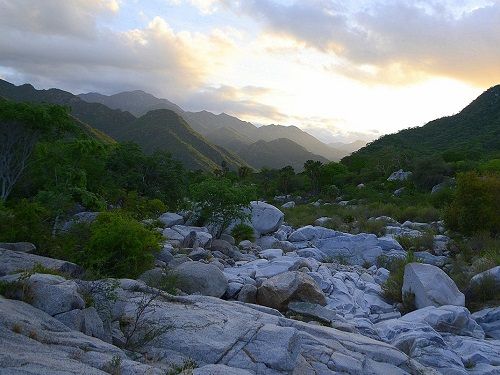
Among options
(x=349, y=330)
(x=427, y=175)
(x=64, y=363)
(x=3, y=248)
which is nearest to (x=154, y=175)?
(x=3, y=248)

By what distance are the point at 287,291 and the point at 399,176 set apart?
3820cm

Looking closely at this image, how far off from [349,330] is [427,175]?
114ft

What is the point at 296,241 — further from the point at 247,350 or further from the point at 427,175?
the point at 427,175

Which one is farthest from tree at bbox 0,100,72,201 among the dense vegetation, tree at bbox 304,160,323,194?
tree at bbox 304,160,323,194

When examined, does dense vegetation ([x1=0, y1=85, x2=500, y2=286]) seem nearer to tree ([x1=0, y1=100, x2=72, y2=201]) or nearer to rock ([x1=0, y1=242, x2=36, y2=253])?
tree ([x1=0, y1=100, x2=72, y2=201])

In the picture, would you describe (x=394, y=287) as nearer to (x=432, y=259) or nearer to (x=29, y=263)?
(x=432, y=259)

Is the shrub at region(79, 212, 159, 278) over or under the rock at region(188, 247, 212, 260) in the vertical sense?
over

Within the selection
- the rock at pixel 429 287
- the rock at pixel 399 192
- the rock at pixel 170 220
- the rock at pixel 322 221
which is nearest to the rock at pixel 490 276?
the rock at pixel 429 287

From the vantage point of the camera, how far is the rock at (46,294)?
22.2ft

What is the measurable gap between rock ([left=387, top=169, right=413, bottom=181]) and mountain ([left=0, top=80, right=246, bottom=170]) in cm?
5507

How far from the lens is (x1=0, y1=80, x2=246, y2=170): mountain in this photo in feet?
348

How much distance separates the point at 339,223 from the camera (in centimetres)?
2450

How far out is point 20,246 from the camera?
10.9 metres

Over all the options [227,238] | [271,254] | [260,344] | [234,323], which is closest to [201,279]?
[234,323]
